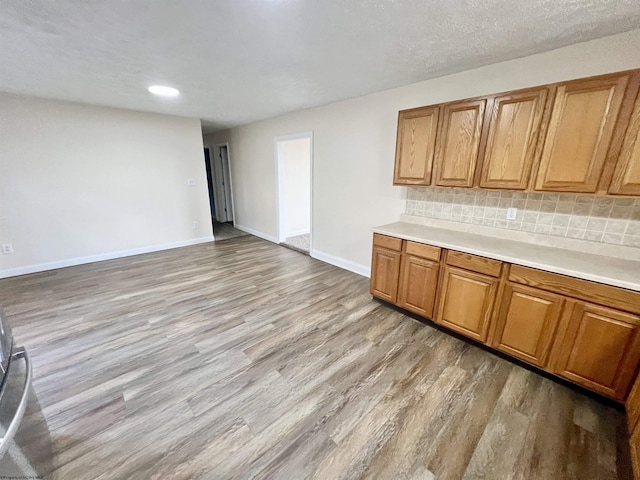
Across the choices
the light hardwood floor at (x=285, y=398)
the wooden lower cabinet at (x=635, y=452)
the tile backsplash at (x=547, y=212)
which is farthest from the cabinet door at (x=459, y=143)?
the wooden lower cabinet at (x=635, y=452)

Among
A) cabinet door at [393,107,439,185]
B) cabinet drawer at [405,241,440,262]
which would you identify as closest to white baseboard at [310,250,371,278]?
cabinet drawer at [405,241,440,262]

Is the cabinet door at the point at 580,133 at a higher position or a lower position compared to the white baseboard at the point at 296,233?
higher

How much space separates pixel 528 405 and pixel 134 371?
2805mm

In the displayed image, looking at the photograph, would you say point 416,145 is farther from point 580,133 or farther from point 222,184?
point 222,184

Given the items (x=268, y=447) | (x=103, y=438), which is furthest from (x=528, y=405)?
(x=103, y=438)

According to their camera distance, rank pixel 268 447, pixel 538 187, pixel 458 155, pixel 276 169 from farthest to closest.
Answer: pixel 276 169
pixel 458 155
pixel 538 187
pixel 268 447

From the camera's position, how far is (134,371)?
194 centimetres

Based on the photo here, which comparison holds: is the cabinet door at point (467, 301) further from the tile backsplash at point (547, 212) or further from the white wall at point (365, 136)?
the white wall at point (365, 136)

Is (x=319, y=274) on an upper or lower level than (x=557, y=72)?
lower

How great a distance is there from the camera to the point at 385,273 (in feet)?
9.14

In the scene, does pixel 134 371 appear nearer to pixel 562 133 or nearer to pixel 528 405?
pixel 528 405

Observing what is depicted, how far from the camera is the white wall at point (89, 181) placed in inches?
134

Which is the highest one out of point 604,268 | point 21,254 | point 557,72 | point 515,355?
point 557,72

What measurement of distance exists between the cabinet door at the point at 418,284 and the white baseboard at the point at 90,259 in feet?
14.0
